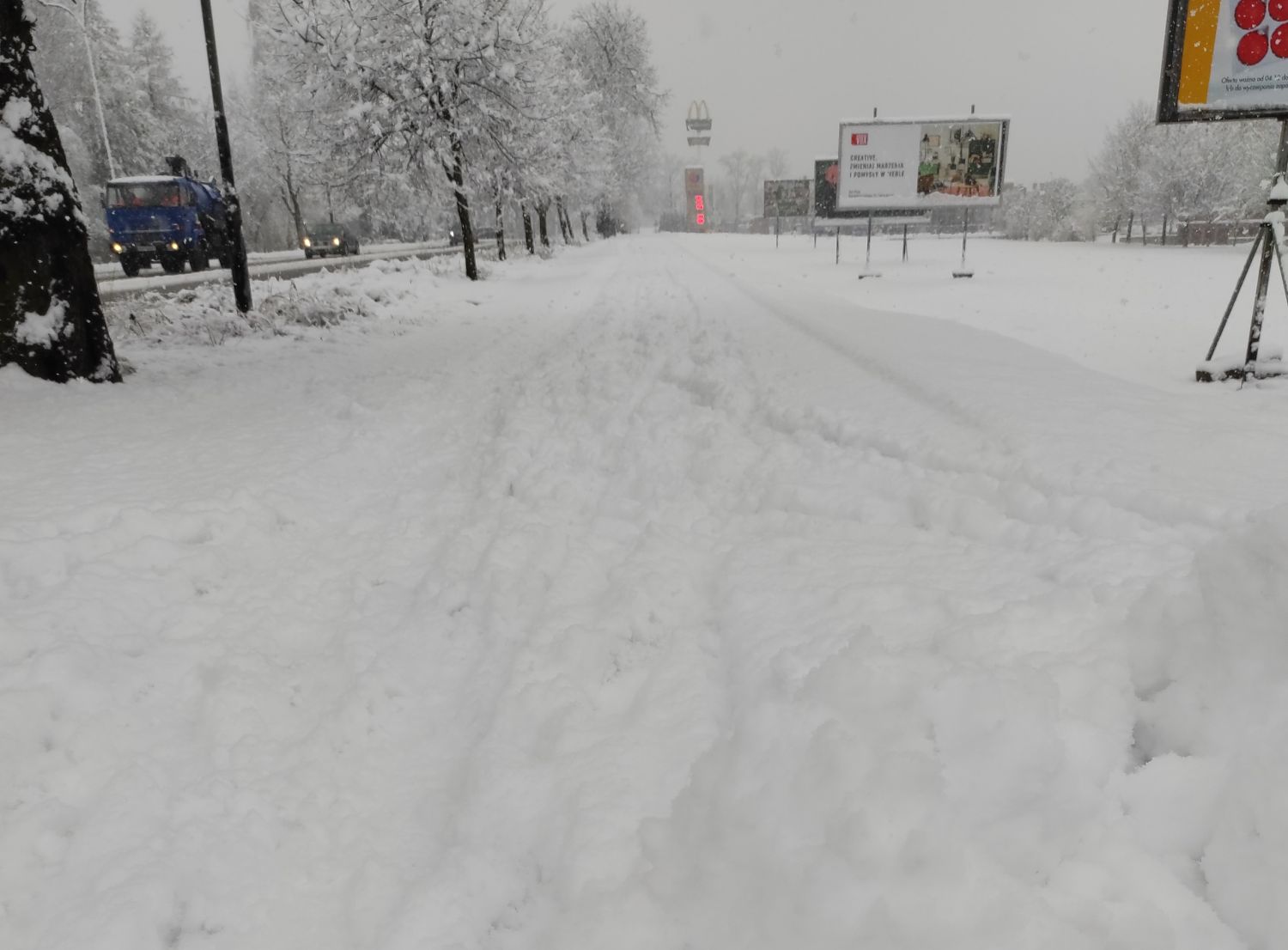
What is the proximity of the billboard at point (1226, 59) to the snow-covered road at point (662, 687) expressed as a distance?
11.2 ft

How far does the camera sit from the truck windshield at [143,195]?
740 inches

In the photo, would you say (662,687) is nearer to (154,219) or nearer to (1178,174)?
(154,219)

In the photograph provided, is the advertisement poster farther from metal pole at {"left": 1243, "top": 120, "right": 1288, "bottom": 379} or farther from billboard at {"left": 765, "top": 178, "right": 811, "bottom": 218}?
metal pole at {"left": 1243, "top": 120, "right": 1288, "bottom": 379}

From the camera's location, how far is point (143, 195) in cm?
1889

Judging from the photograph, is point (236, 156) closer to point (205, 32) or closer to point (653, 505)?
point (205, 32)

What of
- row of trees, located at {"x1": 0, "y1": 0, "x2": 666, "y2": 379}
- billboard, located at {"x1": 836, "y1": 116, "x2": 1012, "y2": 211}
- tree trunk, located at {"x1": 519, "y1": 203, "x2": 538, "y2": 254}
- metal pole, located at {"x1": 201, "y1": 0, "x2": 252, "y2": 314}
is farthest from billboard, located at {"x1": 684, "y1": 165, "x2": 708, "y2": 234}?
metal pole, located at {"x1": 201, "y1": 0, "x2": 252, "y2": 314}

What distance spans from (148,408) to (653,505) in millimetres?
4437

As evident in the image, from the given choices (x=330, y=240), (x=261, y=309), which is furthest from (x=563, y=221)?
(x=261, y=309)

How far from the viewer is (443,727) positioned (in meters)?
2.63

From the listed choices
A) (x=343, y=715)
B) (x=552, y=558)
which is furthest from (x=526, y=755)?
(x=552, y=558)

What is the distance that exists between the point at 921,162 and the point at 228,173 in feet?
56.5

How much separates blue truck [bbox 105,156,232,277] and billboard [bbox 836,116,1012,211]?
1780 centimetres

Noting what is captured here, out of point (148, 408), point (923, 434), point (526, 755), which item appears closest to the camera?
point (526, 755)

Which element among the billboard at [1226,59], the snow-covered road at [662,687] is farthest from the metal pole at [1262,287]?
the snow-covered road at [662,687]
